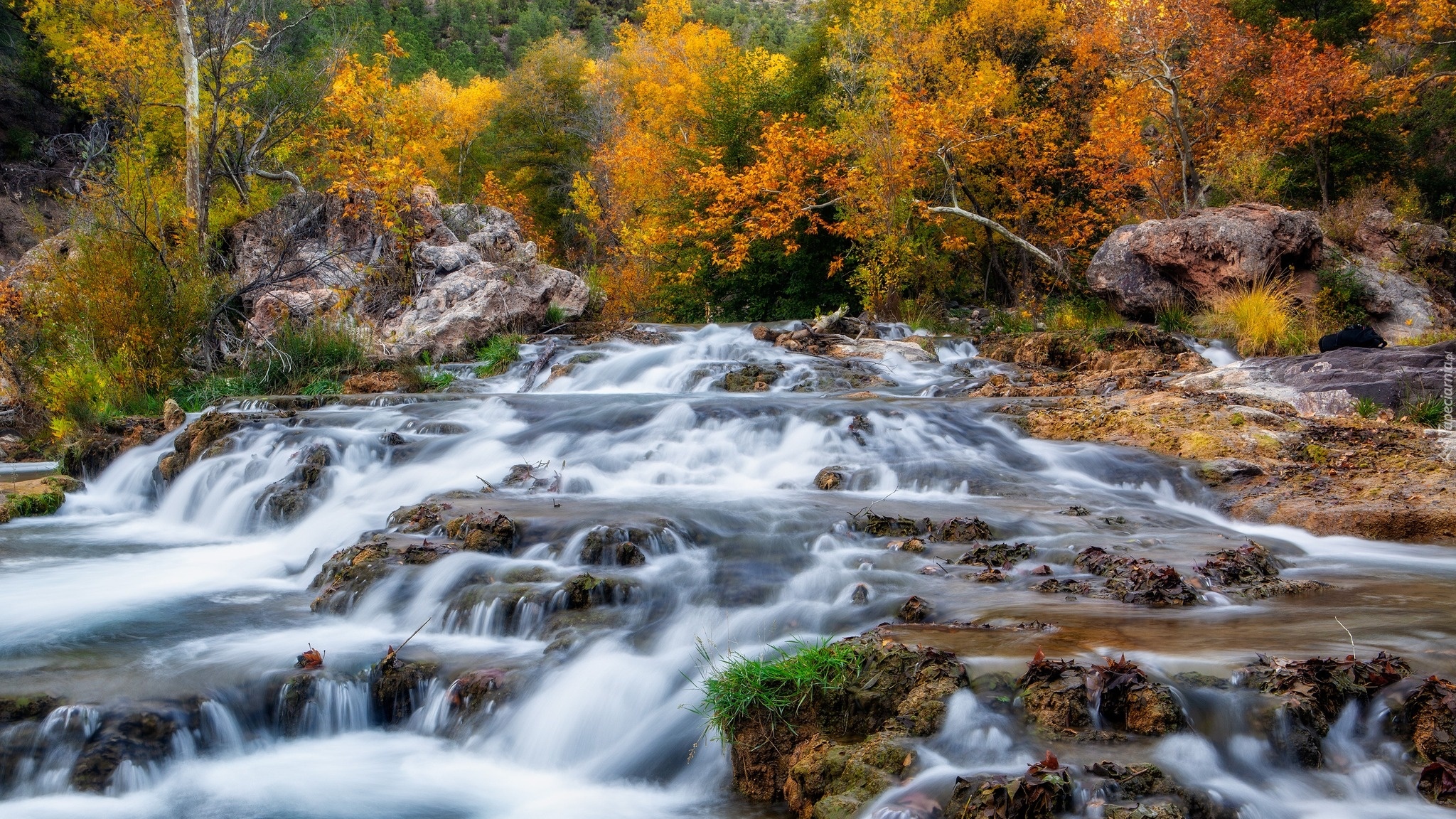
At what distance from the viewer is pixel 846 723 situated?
388 cm

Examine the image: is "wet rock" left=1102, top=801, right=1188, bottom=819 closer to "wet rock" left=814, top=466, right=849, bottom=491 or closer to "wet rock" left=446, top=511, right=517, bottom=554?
"wet rock" left=446, top=511, right=517, bottom=554

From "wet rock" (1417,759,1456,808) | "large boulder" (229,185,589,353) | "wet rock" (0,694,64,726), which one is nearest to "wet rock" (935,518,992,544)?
"wet rock" (1417,759,1456,808)

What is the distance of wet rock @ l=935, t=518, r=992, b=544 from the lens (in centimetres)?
664

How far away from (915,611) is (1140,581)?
4.54 feet

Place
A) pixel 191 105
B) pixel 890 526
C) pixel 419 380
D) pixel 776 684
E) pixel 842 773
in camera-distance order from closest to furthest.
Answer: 1. pixel 842 773
2. pixel 776 684
3. pixel 890 526
4. pixel 419 380
5. pixel 191 105

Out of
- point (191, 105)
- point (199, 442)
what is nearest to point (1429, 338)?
point (199, 442)

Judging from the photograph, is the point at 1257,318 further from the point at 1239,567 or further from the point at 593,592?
the point at 593,592

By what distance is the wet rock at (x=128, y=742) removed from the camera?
13.7 feet

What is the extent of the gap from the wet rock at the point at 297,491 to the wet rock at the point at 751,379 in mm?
6585

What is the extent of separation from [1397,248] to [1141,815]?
17.4 metres

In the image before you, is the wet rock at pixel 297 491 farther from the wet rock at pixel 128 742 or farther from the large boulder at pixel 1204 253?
the large boulder at pixel 1204 253

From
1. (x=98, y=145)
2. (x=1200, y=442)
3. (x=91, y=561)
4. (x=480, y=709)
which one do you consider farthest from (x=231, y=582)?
(x=98, y=145)

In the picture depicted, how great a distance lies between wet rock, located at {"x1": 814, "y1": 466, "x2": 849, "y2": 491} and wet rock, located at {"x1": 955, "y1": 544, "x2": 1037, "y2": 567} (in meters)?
2.71

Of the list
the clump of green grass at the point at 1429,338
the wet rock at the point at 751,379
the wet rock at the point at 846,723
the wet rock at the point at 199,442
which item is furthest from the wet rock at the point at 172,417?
the clump of green grass at the point at 1429,338
